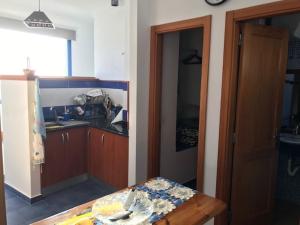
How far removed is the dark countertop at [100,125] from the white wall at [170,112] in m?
0.52

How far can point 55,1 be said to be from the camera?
3686 mm

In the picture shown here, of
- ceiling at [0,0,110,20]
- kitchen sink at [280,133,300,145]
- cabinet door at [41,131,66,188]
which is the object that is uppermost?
ceiling at [0,0,110,20]

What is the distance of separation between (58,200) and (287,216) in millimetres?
2719

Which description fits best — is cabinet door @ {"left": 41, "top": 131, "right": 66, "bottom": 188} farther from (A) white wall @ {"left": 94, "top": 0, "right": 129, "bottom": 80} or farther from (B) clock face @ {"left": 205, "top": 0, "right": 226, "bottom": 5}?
(B) clock face @ {"left": 205, "top": 0, "right": 226, "bottom": 5}

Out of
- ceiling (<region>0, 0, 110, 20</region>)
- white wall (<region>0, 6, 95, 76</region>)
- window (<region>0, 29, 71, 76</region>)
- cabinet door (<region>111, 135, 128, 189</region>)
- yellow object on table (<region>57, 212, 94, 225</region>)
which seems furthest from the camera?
white wall (<region>0, 6, 95, 76</region>)

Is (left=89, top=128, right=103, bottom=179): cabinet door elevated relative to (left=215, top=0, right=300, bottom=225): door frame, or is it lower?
lower

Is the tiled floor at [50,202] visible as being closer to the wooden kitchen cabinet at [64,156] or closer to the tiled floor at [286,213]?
the wooden kitchen cabinet at [64,156]

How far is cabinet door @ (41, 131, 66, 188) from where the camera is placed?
324cm

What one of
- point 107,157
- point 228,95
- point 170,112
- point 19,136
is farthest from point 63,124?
point 228,95

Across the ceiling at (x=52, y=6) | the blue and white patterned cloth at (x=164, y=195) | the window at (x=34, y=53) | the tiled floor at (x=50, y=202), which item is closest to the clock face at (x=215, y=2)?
the blue and white patterned cloth at (x=164, y=195)

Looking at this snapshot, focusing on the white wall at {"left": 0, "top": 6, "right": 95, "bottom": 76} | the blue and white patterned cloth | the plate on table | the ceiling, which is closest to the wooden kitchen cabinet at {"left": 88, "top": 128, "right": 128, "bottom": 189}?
the blue and white patterned cloth

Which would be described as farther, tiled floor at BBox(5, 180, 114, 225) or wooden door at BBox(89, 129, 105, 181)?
wooden door at BBox(89, 129, 105, 181)

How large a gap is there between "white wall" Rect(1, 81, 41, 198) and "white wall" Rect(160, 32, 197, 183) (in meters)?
1.54

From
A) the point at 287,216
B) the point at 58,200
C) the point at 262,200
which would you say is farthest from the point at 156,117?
the point at 287,216
